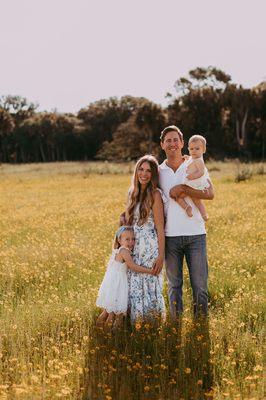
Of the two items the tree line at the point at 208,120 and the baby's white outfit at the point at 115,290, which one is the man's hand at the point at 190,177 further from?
the tree line at the point at 208,120

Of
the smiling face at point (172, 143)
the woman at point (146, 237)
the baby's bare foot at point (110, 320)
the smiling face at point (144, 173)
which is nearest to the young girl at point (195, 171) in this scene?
the smiling face at point (172, 143)

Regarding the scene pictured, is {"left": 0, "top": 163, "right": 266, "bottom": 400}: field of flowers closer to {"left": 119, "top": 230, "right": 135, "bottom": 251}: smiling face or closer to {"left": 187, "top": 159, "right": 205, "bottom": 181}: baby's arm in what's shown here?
{"left": 119, "top": 230, "right": 135, "bottom": 251}: smiling face

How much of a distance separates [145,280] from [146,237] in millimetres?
498

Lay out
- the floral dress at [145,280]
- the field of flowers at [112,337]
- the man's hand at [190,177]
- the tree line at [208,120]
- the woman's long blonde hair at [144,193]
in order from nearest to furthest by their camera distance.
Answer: the field of flowers at [112,337], the man's hand at [190,177], the woman's long blonde hair at [144,193], the floral dress at [145,280], the tree line at [208,120]

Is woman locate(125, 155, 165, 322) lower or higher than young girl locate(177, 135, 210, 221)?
lower

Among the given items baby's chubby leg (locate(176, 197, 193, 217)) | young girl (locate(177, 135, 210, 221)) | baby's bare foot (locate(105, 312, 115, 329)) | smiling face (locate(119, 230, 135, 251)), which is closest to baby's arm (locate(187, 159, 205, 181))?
young girl (locate(177, 135, 210, 221))

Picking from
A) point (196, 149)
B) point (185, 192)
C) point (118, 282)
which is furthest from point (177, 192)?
point (118, 282)

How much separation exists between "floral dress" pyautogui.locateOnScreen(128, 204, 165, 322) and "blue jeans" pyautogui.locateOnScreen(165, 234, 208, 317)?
0.59 feet

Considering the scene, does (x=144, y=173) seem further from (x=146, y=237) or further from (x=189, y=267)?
(x=189, y=267)

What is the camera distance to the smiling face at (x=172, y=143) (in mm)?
5680

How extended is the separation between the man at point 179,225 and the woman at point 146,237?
13 centimetres

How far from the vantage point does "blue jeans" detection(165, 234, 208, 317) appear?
573cm

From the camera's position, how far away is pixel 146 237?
5.81m

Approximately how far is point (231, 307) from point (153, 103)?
5073cm
